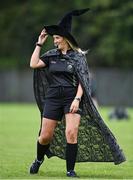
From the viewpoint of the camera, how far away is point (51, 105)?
475 inches

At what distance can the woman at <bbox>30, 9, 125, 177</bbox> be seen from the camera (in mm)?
11930

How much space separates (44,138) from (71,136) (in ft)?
1.65

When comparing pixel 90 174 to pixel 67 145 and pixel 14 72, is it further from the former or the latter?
pixel 14 72

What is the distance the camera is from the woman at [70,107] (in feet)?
39.1

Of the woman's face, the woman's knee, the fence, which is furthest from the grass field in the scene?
the fence

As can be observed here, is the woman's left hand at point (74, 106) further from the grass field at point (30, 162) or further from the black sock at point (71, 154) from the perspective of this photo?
the grass field at point (30, 162)

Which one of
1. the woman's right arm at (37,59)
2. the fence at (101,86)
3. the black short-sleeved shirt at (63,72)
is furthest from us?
the fence at (101,86)

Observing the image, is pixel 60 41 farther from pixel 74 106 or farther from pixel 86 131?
pixel 86 131

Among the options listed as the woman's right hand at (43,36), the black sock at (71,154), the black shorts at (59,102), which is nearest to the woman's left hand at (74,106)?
the black shorts at (59,102)

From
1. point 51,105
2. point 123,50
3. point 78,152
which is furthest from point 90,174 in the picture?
point 123,50

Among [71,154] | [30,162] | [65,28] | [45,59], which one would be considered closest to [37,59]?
[45,59]

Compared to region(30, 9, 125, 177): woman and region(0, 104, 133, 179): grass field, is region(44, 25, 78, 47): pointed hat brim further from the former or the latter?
region(0, 104, 133, 179): grass field

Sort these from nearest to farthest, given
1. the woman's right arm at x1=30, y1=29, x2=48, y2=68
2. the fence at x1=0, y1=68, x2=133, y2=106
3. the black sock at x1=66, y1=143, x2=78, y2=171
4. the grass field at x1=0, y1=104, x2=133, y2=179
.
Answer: the black sock at x1=66, y1=143, x2=78, y2=171, the woman's right arm at x1=30, y1=29, x2=48, y2=68, the grass field at x1=0, y1=104, x2=133, y2=179, the fence at x1=0, y1=68, x2=133, y2=106

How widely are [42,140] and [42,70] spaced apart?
1081 millimetres
